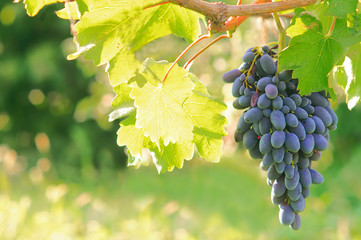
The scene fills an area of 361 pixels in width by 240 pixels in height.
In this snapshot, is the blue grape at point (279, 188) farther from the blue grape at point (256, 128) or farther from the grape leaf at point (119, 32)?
the grape leaf at point (119, 32)

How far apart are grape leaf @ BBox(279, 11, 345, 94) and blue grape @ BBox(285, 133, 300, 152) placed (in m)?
0.07

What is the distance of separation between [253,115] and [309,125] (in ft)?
0.31

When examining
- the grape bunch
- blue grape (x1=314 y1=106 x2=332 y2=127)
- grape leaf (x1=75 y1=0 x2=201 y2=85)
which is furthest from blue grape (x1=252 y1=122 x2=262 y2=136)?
grape leaf (x1=75 y1=0 x2=201 y2=85)

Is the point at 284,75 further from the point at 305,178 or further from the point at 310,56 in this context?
the point at 305,178

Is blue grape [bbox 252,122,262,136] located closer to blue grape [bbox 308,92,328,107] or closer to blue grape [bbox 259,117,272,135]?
blue grape [bbox 259,117,272,135]

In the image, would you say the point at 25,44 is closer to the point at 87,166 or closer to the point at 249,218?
the point at 87,166

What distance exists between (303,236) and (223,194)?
1311mm

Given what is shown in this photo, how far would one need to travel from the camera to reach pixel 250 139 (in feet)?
2.52

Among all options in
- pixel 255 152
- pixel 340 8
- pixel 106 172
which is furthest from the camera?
pixel 106 172

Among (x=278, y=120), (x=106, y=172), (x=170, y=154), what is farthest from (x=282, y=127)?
(x=106, y=172)

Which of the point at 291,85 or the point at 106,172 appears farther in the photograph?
the point at 106,172

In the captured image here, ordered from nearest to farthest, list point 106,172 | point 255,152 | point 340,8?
1. point 340,8
2. point 255,152
3. point 106,172

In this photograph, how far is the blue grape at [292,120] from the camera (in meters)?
0.74

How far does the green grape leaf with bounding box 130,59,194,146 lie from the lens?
0.77 m
